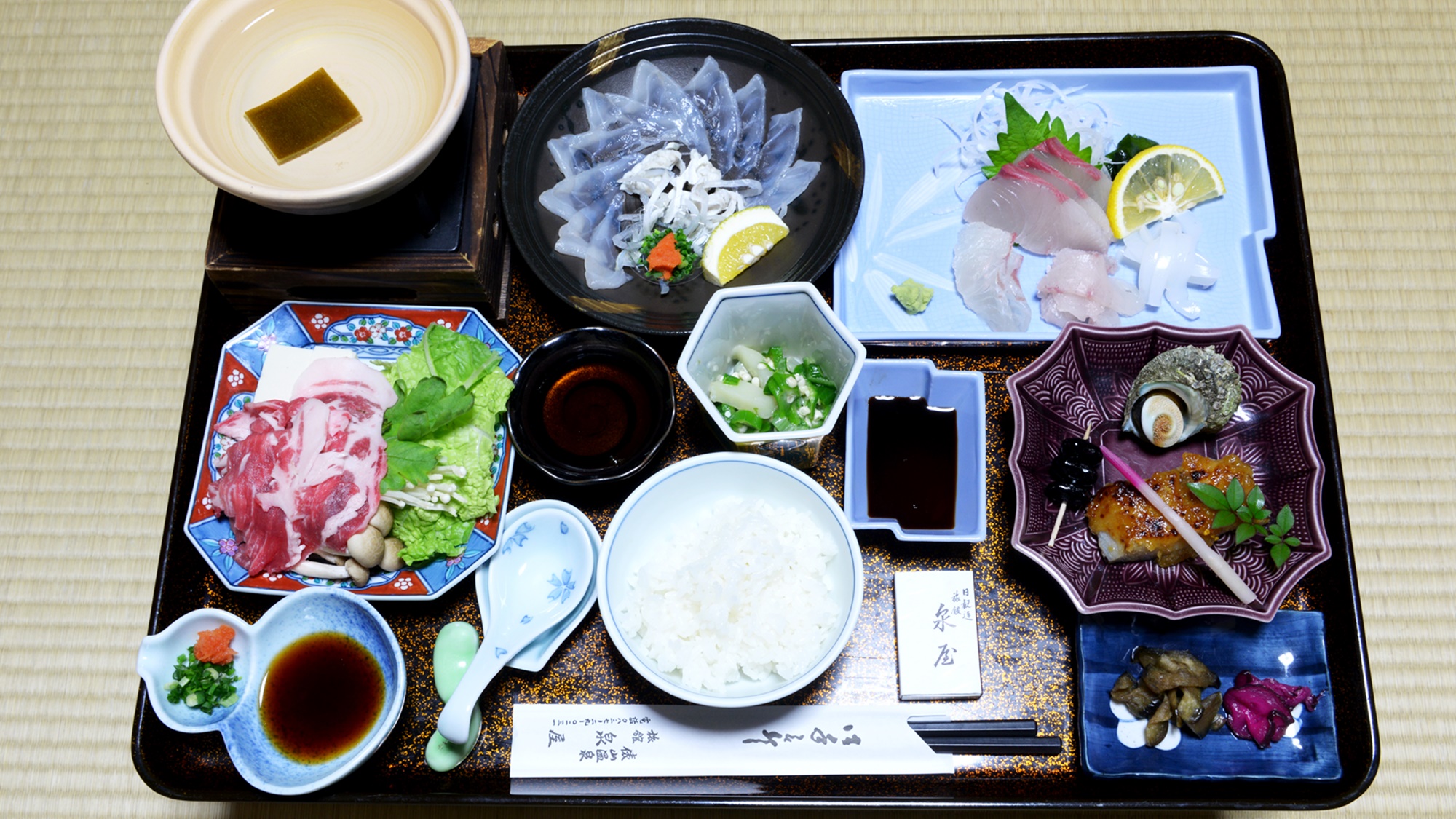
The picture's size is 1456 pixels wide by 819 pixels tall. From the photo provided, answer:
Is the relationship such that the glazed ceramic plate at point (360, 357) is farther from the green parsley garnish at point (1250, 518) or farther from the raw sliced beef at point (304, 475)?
the green parsley garnish at point (1250, 518)

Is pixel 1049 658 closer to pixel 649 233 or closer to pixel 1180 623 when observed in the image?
pixel 1180 623

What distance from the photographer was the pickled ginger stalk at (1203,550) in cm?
188

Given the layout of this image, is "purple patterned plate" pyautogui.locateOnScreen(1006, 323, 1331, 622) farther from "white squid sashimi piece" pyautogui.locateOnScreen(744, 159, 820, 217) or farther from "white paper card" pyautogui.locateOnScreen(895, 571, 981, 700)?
"white squid sashimi piece" pyautogui.locateOnScreen(744, 159, 820, 217)

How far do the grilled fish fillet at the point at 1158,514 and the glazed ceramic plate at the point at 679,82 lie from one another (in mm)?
839

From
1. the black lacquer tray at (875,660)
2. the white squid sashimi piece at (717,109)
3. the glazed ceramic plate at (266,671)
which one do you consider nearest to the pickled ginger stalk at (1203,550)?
the black lacquer tray at (875,660)

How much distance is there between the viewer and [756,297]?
Answer: 6.37 feet

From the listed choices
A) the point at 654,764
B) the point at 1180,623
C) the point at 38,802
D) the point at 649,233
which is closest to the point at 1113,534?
the point at 1180,623

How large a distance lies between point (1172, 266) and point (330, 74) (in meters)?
2.10

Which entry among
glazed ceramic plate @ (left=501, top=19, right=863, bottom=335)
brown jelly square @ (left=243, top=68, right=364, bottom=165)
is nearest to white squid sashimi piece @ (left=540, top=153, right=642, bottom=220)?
glazed ceramic plate @ (left=501, top=19, right=863, bottom=335)

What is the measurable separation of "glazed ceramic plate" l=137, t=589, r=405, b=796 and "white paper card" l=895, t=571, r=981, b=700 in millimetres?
1071

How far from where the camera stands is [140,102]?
3.04m

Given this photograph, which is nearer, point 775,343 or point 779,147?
point 775,343

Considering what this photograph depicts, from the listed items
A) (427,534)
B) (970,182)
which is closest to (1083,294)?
(970,182)

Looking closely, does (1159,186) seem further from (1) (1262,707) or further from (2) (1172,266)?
(1) (1262,707)
